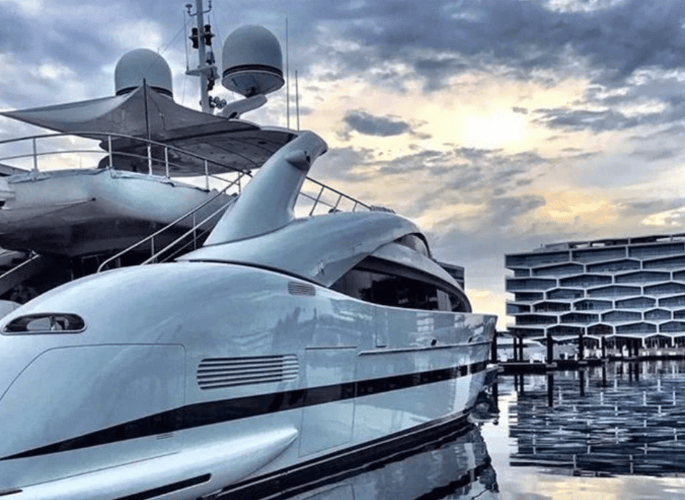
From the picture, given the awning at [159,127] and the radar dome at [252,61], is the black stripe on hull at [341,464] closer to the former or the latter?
the awning at [159,127]

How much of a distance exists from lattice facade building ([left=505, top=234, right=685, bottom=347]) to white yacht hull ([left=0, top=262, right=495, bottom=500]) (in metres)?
95.0

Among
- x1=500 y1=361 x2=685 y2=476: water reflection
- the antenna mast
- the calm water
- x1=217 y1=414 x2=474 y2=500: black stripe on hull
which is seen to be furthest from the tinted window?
the antenna mast

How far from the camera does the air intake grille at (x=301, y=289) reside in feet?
25.1

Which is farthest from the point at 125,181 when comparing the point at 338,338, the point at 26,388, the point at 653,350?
the point at 653,350

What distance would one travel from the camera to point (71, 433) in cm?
530

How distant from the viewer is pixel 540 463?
9211mm

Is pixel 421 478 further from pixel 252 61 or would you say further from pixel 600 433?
pixel 252 61

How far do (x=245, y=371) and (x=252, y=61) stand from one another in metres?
8.54

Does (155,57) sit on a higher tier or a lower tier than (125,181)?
higher

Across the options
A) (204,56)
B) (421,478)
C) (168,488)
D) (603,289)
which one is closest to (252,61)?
(204,56)

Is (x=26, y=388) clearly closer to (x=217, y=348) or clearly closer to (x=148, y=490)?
(x=148, y=490)

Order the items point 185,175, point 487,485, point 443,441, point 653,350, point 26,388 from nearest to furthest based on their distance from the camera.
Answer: point 26,388 → point 487,485 → point 443,441 → point 185,175 → point 653,350

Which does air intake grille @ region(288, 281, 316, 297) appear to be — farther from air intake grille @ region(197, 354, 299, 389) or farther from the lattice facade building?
the lattice facade building

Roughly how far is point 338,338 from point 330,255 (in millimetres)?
1095
